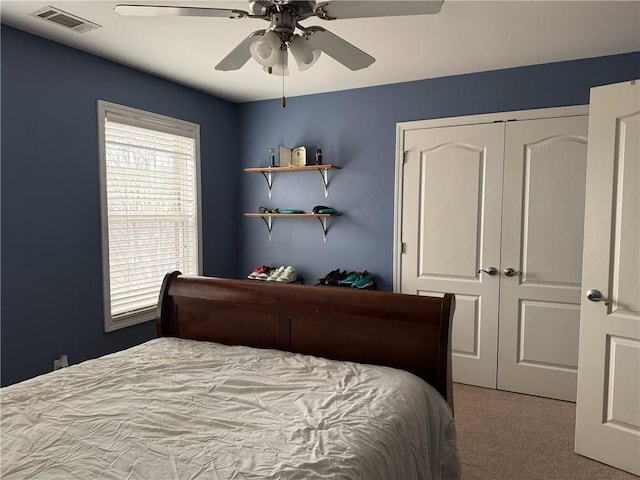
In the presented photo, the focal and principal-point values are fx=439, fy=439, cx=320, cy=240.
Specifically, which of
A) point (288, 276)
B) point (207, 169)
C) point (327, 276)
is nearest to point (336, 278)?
point (327, 276)

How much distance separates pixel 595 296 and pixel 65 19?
11.1 feet

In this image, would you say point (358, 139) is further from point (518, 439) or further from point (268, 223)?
point (518, 439)

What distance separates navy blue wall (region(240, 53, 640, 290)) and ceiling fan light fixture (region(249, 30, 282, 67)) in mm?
2224

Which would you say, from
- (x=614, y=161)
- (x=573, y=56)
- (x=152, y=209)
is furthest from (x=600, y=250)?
(x=152, y=209)

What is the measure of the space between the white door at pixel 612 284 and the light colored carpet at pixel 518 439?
171 mm

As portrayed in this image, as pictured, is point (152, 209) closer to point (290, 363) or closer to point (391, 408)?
point (290, 363)

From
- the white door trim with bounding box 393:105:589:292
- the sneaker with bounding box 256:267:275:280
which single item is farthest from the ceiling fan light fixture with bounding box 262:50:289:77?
the sneaker with bounding box 256:267:275:280

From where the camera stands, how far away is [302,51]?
6.00 ft

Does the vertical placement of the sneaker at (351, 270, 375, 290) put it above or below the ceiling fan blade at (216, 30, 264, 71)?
below

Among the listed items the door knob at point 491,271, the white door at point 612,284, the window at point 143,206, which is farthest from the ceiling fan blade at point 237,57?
the door knob at point 491,271

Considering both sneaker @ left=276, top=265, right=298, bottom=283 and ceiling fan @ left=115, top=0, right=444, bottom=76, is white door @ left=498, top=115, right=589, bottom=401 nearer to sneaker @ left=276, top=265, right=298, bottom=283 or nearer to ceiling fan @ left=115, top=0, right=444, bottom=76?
sneaker @ left=276, top=265, right=298, bottom=283

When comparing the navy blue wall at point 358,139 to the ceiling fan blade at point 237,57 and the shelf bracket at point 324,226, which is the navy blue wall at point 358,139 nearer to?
the shelf bracket at point 324,226

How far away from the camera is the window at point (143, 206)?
329 centimetres

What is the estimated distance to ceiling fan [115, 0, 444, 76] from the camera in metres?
1.63
